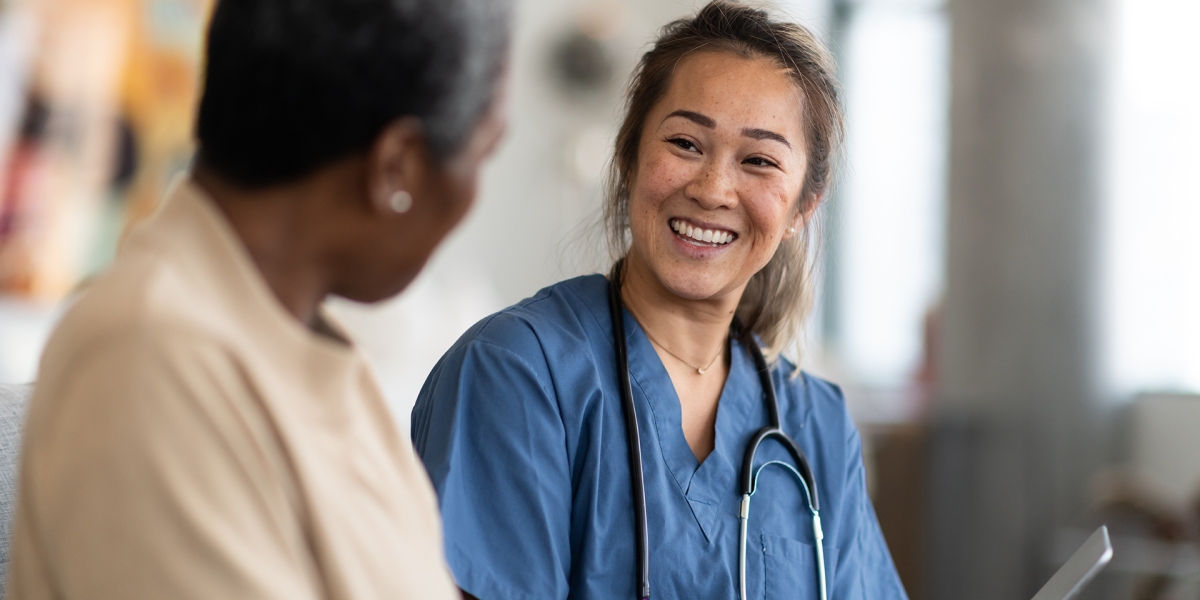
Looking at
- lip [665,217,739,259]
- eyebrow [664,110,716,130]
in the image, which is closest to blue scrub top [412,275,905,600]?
lip [665,217,739,259]

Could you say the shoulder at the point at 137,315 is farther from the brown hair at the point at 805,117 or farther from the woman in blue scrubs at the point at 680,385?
the brown hair at the point at 805,117

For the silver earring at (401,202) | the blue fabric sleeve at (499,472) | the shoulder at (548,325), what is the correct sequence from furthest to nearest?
1. the shoulder at (548,325)
2. the blue fabric sleeve at (499,472)
3. the silver earring at (401,202)

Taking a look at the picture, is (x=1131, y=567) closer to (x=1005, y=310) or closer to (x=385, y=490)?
(x=1005, y=310)

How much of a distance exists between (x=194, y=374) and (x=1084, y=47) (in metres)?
3.15

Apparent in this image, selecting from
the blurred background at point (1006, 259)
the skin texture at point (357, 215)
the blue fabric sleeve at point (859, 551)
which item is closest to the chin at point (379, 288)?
the skin texture at point (357, 215)

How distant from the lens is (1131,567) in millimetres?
2734

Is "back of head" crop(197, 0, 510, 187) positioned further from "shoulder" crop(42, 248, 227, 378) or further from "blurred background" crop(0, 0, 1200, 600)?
"blurred background" crop(0, 0, 1200, 600)

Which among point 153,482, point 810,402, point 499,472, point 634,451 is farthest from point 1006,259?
point 153,482

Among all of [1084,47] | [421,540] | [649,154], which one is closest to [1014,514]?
[1084,47]

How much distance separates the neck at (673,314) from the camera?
140cm

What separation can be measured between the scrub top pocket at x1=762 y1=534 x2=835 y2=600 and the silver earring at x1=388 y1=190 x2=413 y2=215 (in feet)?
2.65

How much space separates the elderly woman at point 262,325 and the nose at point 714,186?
2.26ft

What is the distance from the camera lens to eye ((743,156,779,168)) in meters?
1.35

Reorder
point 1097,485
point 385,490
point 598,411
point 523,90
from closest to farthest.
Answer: point 385,490, point 598,411, point 1097,485, point 523,90
